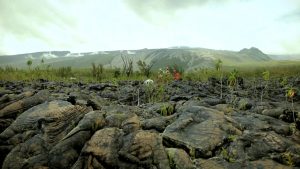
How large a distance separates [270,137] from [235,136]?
2.49 feet

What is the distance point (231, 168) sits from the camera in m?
7.02

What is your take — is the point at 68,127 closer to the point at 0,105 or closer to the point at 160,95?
the point at 0,105

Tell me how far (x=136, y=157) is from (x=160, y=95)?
7.00m

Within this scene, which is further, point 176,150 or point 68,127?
point 68,127

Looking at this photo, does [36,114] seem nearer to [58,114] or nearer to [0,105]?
[58,114]

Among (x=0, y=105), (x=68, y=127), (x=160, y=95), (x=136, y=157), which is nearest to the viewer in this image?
(x=136, y=157)

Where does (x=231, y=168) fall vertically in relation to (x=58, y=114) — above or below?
below

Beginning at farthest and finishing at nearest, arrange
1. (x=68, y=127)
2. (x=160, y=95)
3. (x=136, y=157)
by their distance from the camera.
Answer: (x=160, y=95), (x=68, y=127), (x=136, y=157)

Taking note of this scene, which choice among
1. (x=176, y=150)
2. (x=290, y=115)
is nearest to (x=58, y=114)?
(x=176, y=150)

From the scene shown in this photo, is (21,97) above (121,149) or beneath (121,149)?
above

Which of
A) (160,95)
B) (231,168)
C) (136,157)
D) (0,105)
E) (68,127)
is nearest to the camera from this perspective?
(231,168)

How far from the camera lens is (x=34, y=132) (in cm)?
884

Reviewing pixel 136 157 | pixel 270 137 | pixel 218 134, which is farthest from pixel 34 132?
pixel 270 137

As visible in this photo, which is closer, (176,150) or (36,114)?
(176,150)
